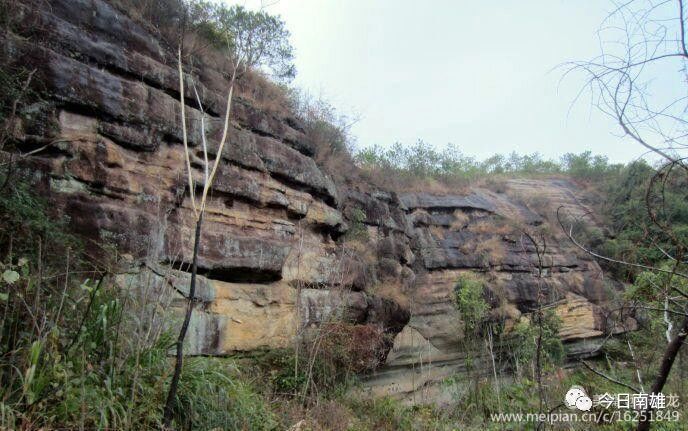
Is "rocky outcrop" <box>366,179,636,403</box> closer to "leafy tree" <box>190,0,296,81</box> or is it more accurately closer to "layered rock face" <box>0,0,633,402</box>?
"layered rock face" <box>0,0,633,402</box>

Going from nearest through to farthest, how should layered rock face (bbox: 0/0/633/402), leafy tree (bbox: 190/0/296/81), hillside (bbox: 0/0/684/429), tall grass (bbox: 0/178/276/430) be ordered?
tall grass (bbox: 0/178/276/430) → hillside (bbox: 0/0/684/429) → layered rock face (bbox: 0/0/633/402) → leafy tree (bbox: 190/0/296/81)

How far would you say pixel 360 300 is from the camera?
10859mm

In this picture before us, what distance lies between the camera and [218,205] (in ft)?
29.4

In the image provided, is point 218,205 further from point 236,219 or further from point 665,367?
point 665,367

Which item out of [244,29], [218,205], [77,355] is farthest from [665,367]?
[244,29]

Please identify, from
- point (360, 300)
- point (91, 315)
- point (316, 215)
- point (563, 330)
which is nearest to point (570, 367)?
point (563, 330)

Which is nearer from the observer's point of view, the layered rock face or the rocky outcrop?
the layered rock face

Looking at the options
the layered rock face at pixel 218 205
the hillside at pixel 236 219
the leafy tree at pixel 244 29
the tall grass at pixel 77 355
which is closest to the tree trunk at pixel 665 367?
the hillside at pixel 236 219

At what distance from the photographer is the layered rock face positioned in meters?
6.93

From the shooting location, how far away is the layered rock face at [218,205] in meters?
6.93

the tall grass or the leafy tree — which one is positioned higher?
the leafy tree

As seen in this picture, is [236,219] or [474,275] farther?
[474,275]

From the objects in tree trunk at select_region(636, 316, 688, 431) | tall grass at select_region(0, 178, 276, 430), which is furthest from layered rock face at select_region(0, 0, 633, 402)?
tree trunk at select_region(636, 316, 688, 431)

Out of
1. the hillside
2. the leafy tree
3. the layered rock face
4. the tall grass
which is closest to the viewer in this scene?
the tall grass
